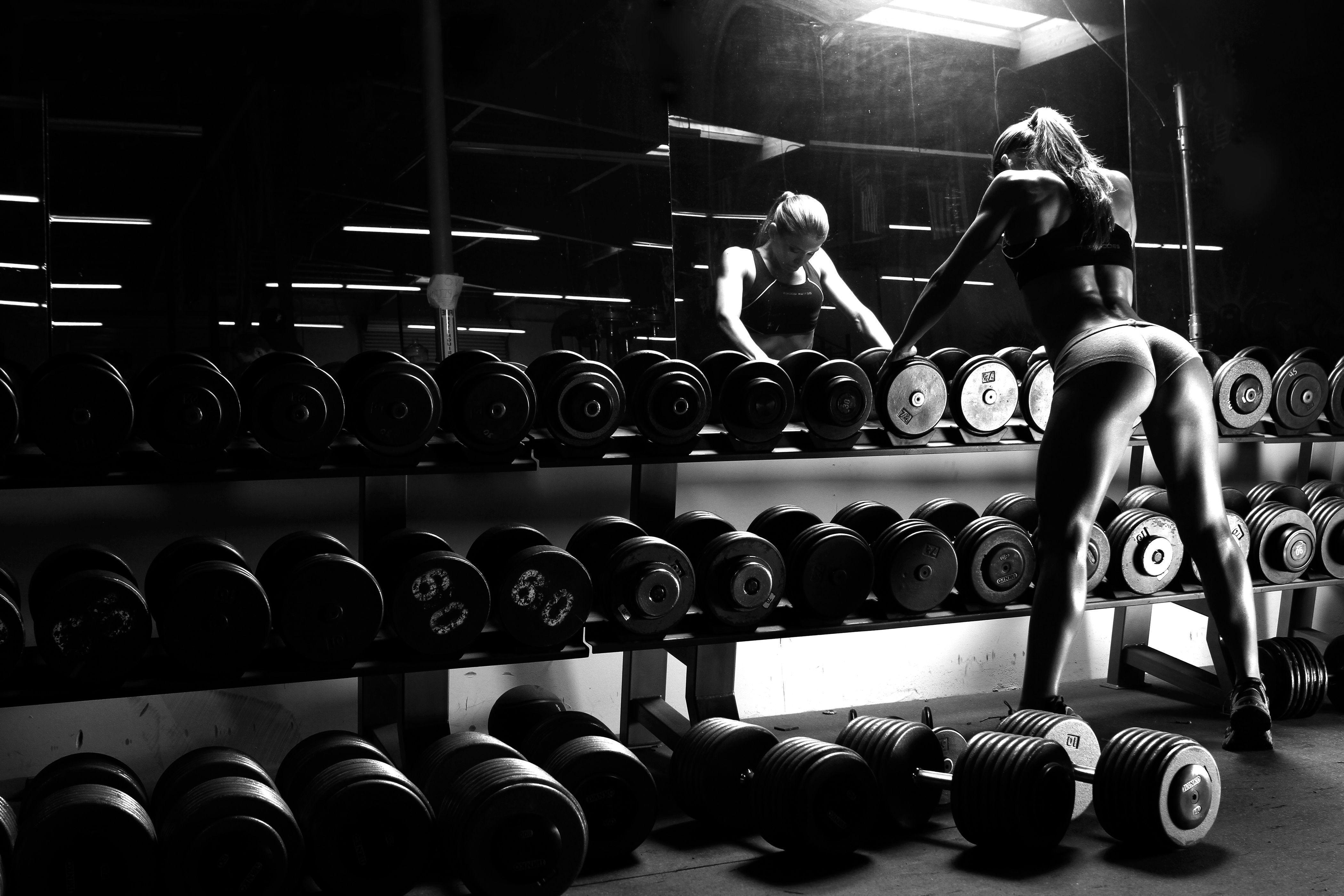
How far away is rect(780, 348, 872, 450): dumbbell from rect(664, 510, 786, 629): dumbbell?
0.37 meters

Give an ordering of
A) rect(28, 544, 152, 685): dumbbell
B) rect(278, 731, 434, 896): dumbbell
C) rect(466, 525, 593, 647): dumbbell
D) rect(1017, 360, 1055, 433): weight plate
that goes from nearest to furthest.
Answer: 1. rect(278, 731, 434, 896): dumbbell
2. rect(28, 544, 152, 685): dumbbell
3. rect(466, 525, 593, 647): dumbbell
4. rect(1017, 360, 1055, 433): weight plate

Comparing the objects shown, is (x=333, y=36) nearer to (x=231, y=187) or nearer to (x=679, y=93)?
(x=231, y=187)

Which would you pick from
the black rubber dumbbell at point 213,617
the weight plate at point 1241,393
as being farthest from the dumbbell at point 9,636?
the weight plate at point 1241,393

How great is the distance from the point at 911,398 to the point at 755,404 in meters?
0.49

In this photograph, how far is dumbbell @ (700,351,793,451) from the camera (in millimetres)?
2902

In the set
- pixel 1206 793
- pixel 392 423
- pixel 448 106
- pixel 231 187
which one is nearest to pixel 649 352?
pixel 392 423

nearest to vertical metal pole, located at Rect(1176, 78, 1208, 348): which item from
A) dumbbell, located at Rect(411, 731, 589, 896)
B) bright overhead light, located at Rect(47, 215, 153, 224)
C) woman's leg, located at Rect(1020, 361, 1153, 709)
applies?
woman's leg, located at Rect(1020, 361, 1153, 709)

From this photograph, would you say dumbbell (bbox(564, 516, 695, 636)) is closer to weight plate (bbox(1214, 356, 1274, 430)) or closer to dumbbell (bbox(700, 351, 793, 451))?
dumbbell (bbox(700, 351, 793, 451))

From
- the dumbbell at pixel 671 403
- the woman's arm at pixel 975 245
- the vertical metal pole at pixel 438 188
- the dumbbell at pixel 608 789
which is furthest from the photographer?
the vertical metal pole at pixel 438 188

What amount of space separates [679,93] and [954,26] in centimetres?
106

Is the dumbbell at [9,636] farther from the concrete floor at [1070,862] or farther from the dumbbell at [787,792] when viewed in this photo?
the dumbbell at [787,792]

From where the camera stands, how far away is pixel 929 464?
3.75 m

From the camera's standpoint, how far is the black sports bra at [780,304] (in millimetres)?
3480

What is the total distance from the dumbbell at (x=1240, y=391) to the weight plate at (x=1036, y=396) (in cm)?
70
